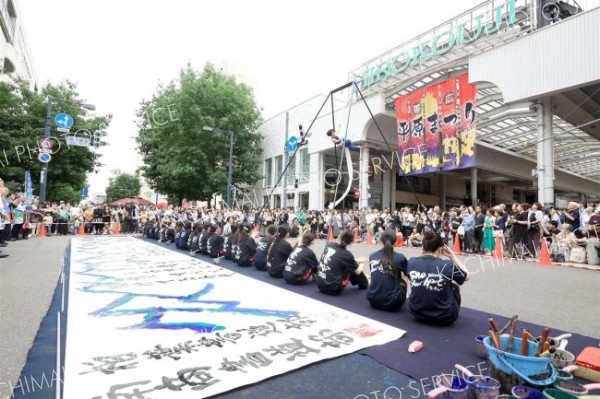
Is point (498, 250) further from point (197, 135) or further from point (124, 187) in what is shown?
point (124, 187)

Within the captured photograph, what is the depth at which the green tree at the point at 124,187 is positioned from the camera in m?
65.2

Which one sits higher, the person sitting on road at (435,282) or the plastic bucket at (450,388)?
the person sitting on road at (435,282)

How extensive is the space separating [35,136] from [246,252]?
56.6 ft

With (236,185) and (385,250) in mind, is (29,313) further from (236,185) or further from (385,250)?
(236,185)

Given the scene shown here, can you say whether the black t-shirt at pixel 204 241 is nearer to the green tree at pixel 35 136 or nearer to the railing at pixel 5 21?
the green tree at pixel 35 136

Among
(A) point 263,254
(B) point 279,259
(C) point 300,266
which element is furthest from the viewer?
(A) point 263,254

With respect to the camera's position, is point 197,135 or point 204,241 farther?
point 197,135

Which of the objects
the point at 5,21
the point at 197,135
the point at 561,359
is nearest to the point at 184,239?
the point at 561,359

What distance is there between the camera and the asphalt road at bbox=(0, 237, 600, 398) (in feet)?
10.7

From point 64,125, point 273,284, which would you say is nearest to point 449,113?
point 273,284

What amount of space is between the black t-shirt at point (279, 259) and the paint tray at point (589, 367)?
428 centimetres

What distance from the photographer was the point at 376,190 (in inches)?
1020

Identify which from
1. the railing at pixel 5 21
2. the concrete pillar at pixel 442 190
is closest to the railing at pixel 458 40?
the concrete pillar at pixel 442 190

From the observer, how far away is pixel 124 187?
6600 cm
